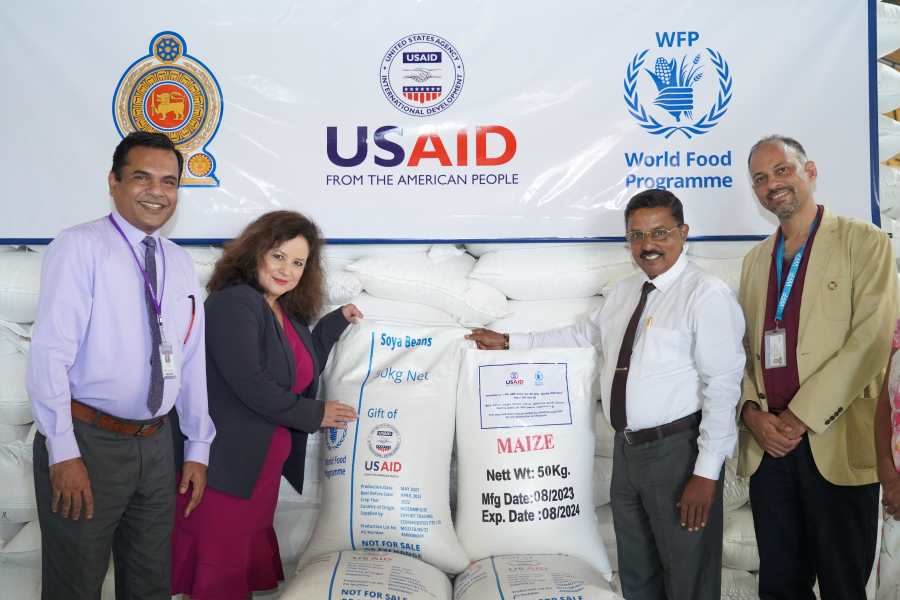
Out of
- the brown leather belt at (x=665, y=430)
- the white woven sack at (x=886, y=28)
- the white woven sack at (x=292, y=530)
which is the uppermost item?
the white woven sack at (x=886, y=28)

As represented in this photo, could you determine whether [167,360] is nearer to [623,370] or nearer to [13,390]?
[13,390]

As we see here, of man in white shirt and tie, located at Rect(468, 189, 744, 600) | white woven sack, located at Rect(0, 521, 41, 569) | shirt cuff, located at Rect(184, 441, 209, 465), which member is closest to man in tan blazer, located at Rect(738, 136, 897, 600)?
man in white shirt and tie, located at Rect(468, 189, 744, 600)

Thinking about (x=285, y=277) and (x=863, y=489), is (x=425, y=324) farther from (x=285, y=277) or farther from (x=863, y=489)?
(x=863, y=489)

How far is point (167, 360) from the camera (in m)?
1.63

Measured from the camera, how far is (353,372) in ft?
6.82

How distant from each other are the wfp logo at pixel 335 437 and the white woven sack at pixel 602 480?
2.70ft

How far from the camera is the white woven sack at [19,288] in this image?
2.21m

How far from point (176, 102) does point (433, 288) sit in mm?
1139

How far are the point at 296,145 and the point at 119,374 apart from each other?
1.08 m

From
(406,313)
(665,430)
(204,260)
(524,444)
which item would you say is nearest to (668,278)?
(665,430)

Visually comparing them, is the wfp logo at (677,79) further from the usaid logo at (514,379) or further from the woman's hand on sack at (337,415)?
the woman's hand on sack at (337,415)

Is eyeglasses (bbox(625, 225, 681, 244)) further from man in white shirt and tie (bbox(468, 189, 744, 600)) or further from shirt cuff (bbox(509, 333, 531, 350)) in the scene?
shirt cuff (bbox(509, 333, 531, 350))

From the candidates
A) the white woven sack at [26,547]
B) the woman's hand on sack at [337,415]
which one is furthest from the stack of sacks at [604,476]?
the white woven sack at [26,547]

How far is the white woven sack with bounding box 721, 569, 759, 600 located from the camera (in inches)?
86.0
